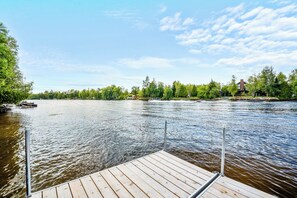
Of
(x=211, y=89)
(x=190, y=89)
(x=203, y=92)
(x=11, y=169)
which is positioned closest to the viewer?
(x=11, y=169)

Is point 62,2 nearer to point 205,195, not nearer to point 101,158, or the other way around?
point 101,158

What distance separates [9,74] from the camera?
683 inches

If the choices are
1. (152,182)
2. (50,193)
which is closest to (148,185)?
(152,182)

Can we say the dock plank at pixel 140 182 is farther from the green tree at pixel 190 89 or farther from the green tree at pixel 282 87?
the green tree at pixel 190 89

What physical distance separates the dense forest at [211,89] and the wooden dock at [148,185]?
83936 mm

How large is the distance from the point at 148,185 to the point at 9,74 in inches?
874

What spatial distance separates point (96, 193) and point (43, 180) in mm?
3502

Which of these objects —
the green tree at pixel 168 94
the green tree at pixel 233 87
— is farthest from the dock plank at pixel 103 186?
the green tree at pixel 168 94

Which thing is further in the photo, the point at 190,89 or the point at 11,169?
the point at 190,89

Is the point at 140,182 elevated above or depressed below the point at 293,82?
below

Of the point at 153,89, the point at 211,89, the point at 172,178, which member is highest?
the point at 153,89

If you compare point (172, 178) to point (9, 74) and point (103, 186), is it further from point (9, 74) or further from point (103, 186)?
point (9, 74)

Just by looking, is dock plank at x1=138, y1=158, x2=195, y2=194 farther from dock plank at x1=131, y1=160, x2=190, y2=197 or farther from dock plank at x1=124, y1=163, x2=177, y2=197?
dock plank at x1=124, y1=163, x2=177, y2=197

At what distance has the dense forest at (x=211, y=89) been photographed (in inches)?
2633
